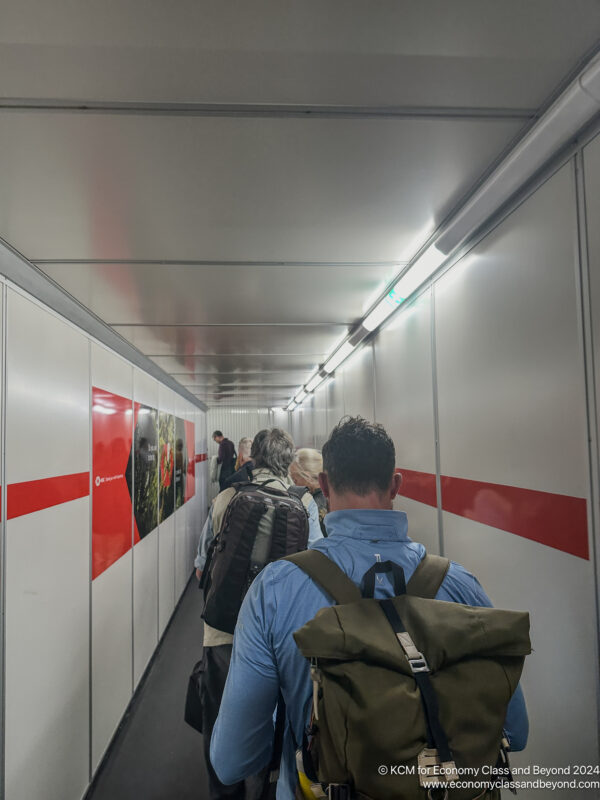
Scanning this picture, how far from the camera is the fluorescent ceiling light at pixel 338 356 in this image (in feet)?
14.0

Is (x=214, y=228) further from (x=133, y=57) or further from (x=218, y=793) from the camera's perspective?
(x=218, y=793)

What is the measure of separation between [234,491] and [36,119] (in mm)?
1993

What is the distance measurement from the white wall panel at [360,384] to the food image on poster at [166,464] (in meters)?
2.07

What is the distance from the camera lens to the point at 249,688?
1211 mm

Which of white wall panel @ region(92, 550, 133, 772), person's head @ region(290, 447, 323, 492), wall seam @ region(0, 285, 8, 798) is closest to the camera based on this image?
wall seam @ region(0, 285, 8, 798)

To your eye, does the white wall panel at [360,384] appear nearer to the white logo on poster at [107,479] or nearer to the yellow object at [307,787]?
the white logo on poster at [107,479]

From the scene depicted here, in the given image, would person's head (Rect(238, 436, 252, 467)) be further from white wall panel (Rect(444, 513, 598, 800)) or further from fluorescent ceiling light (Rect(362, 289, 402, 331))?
white wall panel (Rect(444, 513, 598, 800))

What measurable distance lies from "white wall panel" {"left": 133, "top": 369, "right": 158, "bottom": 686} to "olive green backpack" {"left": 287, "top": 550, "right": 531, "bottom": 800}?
326cm

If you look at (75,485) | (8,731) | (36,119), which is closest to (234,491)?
(75,485)

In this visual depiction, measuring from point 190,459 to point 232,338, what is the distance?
390cm

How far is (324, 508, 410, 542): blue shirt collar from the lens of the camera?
1264mm

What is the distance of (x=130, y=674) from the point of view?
3664 mm

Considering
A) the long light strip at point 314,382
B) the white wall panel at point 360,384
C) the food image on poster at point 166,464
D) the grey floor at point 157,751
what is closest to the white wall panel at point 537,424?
the white wall panel at point 360,384

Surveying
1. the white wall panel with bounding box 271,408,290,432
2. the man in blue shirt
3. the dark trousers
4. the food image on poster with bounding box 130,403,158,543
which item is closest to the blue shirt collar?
the man in blue shirt
